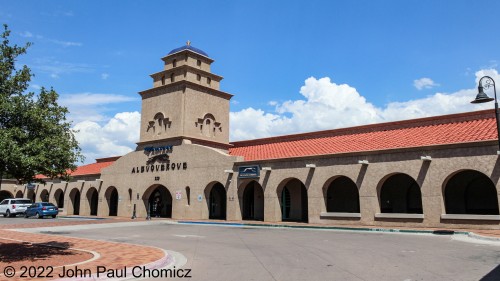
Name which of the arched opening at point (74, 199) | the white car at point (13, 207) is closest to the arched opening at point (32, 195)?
the arched opening at point (74, 199)

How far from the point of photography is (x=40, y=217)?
35.7m

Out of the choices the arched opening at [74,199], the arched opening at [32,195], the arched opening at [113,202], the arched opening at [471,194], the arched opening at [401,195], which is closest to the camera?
the arched opening at [471,194]

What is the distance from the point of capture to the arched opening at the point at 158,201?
34906 mm

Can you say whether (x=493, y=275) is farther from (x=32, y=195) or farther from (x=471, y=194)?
(x=32, y=195)

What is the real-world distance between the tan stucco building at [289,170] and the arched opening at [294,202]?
75mm

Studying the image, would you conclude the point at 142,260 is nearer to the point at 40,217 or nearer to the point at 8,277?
the point at 8,277

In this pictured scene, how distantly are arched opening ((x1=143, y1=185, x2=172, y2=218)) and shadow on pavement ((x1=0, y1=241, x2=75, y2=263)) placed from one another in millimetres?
19738

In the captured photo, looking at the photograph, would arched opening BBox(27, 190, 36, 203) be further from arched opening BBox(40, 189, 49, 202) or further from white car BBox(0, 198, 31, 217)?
→ white car BBox(0, 198, 31, 217)

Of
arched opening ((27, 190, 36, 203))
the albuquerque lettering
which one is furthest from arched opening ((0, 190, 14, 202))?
the albuquerque lettering

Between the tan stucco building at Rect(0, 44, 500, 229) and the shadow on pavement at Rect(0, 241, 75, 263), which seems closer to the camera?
the shadow on pavement at Rect(0, 241, 75, 263)

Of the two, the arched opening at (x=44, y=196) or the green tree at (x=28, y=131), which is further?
the arched opening at (x=44, y=196)

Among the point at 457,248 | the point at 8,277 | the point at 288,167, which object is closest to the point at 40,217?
the point at 288,167

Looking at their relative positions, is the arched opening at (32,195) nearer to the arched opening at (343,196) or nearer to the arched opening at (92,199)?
the arched opening at (92,199)

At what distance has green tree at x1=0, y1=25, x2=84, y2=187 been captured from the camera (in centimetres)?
1067
